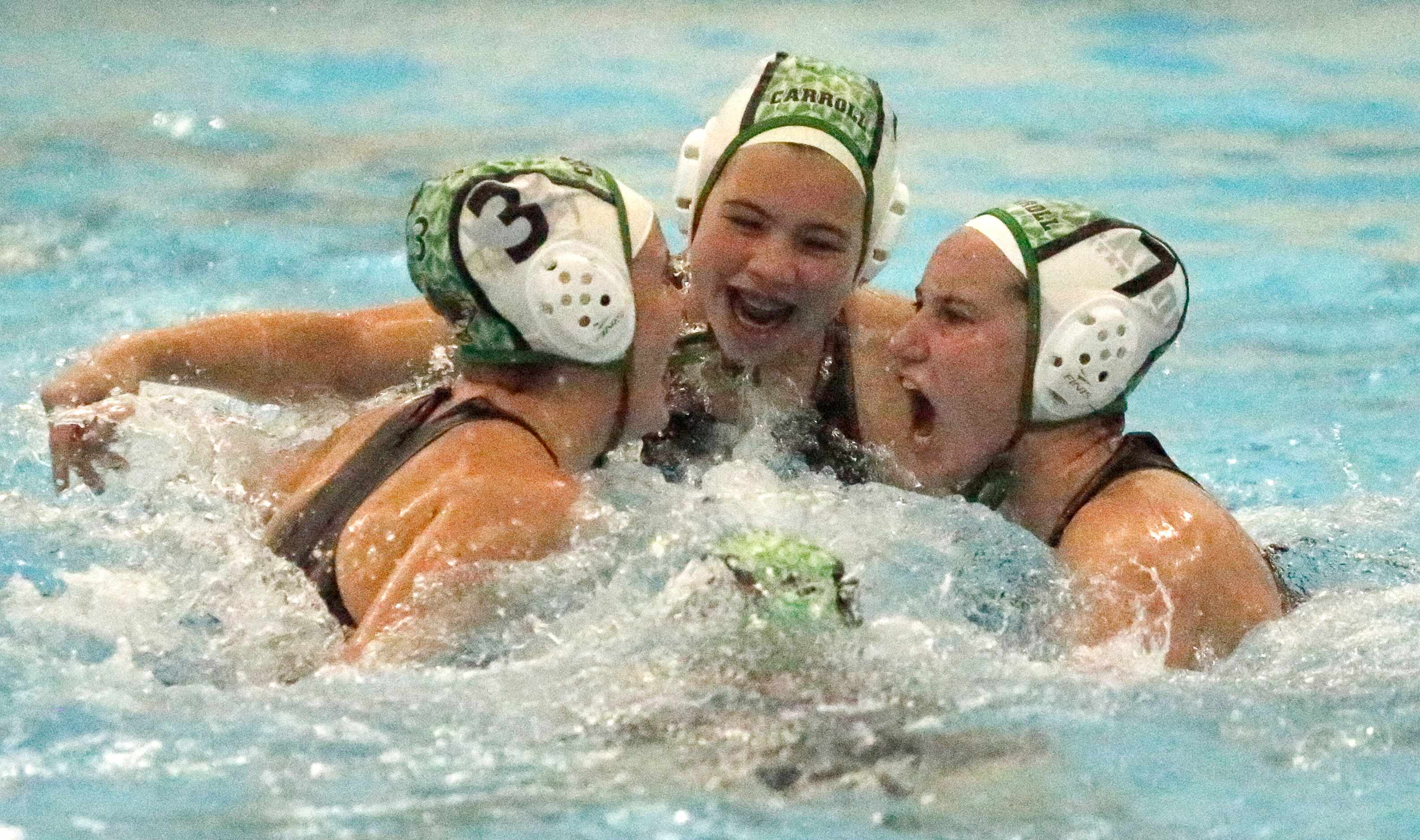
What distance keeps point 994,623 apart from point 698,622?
28.4 inches

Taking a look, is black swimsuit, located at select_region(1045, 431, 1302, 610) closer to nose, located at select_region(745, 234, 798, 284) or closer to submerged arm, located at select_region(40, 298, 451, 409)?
nose, located at select_region(745, 234, 798, 284)

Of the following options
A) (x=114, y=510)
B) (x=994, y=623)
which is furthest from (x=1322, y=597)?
(x=114, y=510)

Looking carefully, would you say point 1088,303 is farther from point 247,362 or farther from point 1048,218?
point 247,362

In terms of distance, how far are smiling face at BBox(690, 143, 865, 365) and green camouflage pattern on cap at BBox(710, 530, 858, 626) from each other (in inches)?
38.4

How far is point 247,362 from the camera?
3832 millimetres

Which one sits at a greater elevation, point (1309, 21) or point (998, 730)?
point (1309, 21)

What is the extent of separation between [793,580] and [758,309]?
107 cm

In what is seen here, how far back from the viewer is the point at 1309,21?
31.2ft

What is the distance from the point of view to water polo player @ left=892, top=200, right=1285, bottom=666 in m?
3.25

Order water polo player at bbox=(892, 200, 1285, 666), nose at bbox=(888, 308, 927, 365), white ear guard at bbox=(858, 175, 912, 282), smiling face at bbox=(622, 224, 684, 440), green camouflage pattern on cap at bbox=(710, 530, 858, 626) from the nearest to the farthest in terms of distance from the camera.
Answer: green camouflage pattern on cap at bbox=(710, 530, 858, 626) → water polo player at bbox=(892, 200, 1285, 666) → smiling face at bbox=(622, 224, 684, 440) → nose at bbox=(888, 308, 927, 365) → white ear guard at bbox=(858, 175, 912, 282)

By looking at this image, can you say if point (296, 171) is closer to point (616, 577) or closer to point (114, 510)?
point (114, 510)

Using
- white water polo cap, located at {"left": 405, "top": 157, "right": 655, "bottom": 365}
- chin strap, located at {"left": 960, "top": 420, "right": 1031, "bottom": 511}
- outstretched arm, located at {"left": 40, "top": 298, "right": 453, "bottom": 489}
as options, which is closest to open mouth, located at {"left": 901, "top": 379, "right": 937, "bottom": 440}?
chin strap, located at {"left": 960, "top": 420, "right": 1031, "bottom": 511}

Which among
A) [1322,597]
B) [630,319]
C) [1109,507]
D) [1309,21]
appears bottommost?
[1322,597]

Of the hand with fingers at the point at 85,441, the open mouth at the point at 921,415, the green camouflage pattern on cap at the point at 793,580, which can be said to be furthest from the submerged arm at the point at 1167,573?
the hand with fingers at the point at 85,441
